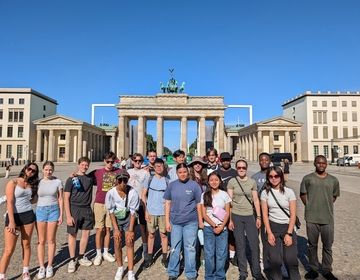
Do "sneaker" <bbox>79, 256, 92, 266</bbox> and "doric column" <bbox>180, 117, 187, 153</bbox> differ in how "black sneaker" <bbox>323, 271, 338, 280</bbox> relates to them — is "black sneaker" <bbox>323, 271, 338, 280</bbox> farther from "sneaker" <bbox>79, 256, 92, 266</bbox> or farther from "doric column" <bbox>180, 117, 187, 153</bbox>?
"doric column" <bbox>180, 117, 187, 153</bbox>

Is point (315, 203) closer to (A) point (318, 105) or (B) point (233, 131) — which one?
(A) point (318, 105)

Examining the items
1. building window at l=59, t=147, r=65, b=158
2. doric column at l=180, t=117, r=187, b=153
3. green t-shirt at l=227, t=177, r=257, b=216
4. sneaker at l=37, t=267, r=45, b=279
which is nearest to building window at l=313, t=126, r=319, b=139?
doric column at l=180, t=117, r=187, b=153

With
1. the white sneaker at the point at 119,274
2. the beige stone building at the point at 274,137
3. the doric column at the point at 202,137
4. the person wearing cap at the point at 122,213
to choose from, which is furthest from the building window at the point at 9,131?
the white sneaker at the point at 119,274

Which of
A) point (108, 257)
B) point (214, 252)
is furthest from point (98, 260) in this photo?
point (214, 252)

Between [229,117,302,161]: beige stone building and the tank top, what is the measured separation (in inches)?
2385

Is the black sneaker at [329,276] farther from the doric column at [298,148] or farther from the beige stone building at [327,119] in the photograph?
the beige stone building at [327,119]

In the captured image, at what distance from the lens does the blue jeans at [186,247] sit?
478 cm

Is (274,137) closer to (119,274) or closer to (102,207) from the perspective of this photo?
(102,207)

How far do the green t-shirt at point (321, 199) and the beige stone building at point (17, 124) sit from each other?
236 feet

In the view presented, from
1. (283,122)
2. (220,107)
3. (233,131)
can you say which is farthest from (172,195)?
(233,131)

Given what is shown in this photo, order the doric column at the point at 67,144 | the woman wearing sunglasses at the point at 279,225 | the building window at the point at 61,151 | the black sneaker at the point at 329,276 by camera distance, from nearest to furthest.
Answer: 1. the woman wearing sunglasses at the point at 279,225
2. the black sneaker at the point at 329,276
3. the doric column at the point at 67,144
4. the building window at the point at 61,151

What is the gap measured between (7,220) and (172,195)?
8.79 ft

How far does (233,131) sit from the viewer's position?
285 feet

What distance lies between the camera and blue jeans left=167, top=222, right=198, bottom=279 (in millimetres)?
4777
